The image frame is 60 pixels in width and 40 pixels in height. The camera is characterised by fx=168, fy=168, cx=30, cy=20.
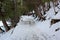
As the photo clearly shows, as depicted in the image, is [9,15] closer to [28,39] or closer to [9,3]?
[9,3]

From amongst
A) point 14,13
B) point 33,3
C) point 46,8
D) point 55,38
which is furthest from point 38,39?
point 46,8

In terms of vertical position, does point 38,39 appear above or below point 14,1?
below

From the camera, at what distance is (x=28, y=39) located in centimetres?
928

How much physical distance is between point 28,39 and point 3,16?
525 centimetres

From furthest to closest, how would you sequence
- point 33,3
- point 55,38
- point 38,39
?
point 33,3 → point 38,39 → point 55,38

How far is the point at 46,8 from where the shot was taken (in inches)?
1056

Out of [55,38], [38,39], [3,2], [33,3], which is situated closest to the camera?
[55,38]

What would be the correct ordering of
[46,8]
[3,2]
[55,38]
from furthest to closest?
1. [46,8]
2. [3,2]
3. [55,38]

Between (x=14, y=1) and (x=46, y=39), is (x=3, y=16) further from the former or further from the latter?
(x=46, y=39)

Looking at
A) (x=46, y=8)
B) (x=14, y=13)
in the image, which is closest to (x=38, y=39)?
(x=14, y=13)

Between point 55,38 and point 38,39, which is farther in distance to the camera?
point 38,39

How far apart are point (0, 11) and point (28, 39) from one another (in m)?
5.25

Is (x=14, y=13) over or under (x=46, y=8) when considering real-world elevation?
over

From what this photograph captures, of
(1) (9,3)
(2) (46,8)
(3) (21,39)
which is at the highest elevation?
(1) (9,3)
